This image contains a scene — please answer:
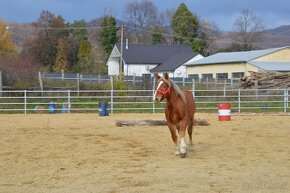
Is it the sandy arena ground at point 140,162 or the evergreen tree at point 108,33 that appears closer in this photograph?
the sandy arena ground at point 140,162

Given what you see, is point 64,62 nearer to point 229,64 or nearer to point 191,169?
point 229,64

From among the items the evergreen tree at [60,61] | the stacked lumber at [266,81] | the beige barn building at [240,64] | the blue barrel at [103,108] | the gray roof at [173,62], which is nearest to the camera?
the blue barrel at [103,108]

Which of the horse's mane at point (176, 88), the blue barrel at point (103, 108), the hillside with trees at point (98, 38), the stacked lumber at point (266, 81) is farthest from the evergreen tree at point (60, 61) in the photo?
the horse's mane at point (176, 88)

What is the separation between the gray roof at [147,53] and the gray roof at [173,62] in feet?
4.25

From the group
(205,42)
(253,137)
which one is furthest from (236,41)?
(253,137)

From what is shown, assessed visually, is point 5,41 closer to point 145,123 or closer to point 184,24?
point 184,24

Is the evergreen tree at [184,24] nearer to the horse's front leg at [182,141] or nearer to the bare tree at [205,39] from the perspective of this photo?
the bare tree at [205,39]

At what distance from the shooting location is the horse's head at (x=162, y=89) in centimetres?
863

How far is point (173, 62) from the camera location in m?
55.4

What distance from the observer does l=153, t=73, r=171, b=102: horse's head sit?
8633 millimetres

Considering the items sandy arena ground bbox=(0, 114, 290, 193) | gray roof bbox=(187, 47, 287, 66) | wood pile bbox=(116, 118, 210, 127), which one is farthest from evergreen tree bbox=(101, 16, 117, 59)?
sandy arena ground bbox=(0, 114, 290, 193)

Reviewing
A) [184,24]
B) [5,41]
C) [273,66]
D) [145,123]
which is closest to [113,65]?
[184,24]

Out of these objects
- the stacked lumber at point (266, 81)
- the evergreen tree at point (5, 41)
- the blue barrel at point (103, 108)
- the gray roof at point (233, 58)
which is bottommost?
the blue barrel at point (103, 108)

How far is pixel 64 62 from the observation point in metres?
54.2
